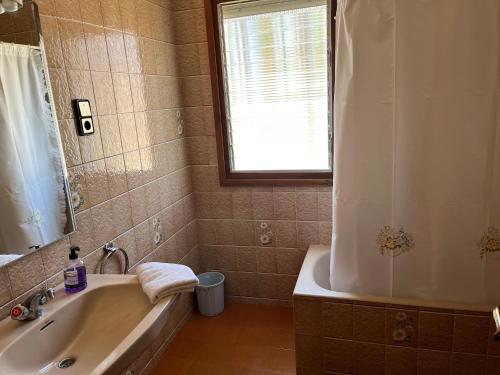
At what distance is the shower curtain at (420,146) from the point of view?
1492 millimetres

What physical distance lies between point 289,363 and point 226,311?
694 mm

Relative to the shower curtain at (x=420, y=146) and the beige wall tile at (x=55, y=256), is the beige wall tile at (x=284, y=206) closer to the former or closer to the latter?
the shower curtain at (x=420, y=146)

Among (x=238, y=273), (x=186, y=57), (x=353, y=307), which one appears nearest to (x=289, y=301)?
(x=238, y=273)

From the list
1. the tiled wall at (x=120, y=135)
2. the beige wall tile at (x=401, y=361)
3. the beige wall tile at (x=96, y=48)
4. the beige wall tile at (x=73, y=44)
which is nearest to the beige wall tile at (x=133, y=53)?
the tiled wall at (x=120, y=135)

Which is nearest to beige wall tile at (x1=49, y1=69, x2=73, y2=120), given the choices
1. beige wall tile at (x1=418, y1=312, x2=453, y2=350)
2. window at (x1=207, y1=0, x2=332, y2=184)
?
window at (x1=207, y1=0, x2=332, y2=184)

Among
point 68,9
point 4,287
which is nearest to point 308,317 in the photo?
point 4,287

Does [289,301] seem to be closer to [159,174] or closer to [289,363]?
[289,363]

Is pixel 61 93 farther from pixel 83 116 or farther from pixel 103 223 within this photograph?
pixel 103 223

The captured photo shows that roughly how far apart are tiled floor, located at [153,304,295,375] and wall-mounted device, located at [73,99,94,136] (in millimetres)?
1435

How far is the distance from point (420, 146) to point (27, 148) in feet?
5.29

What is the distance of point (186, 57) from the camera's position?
2424mm

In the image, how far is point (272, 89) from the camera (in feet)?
7.73

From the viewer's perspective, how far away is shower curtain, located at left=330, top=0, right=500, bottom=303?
1.49 m

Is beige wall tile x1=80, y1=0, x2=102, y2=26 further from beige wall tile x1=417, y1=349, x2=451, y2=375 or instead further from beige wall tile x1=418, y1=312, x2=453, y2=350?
beige wall tile x1=417, y1=349, x2=451, y2=375
